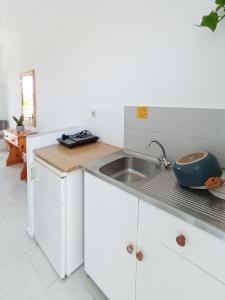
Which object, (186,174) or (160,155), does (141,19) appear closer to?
(160,155)

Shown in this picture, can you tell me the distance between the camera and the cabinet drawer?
744 mm

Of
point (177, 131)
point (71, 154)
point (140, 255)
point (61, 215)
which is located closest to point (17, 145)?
point (71, 154)

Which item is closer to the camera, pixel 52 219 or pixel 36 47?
pixel 52 219

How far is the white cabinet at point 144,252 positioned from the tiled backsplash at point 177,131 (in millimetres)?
603

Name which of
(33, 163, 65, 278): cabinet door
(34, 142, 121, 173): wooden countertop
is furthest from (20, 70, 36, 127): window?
(33, 163, 65, 278): cabinet door

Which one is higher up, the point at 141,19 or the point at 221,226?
the point at 141,19

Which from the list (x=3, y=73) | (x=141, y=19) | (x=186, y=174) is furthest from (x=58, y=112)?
(x=3, y=73)

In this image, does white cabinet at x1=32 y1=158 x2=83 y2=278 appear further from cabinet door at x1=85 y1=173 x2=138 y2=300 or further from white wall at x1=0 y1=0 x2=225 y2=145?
white wall at x1=0 y1=0 x2=225 y2=145

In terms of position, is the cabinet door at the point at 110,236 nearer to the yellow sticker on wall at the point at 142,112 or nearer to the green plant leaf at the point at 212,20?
the yellow sticker on wall at the point at 142,112

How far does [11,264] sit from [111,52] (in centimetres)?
207

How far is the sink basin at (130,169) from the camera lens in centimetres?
154

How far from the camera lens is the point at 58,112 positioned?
9.10 feet

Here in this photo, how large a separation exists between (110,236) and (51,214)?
552mm

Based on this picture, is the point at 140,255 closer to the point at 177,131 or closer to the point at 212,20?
the point at 177,131
